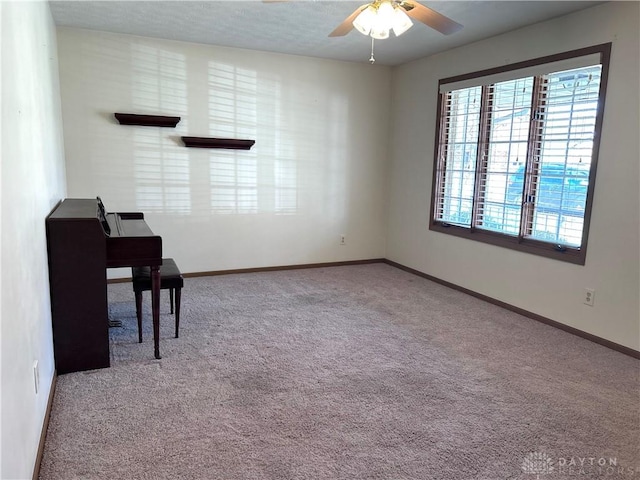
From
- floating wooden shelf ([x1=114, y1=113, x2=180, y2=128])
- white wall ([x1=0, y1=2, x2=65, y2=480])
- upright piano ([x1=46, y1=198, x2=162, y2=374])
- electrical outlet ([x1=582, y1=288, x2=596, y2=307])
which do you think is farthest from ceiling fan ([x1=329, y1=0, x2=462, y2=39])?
floating wooden shelf ([x1=114, y1=113, x2=180, y2=128])

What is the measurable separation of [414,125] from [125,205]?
3317 millimetres

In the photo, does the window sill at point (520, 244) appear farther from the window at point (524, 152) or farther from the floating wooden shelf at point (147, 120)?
the floating wooden shelf at point (147, 120)

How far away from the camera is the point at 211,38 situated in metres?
4.48

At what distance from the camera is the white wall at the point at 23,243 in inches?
58.8

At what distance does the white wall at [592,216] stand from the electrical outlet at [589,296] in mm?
37

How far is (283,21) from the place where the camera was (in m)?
3.87

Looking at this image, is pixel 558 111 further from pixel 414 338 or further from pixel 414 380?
pixel 414 380

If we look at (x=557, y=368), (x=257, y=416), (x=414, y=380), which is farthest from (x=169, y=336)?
(x=557, y=368)

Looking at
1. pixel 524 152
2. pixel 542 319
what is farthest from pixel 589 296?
pixel 524 152

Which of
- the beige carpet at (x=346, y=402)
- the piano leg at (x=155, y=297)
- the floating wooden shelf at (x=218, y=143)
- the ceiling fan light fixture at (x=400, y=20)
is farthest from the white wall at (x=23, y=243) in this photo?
the floating wooden shelf at (x=218, y=143)

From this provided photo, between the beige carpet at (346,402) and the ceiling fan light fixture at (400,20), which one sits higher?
the ceiling fan light fixture at (400,20)

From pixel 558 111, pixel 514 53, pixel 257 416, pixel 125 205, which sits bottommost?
pixel 257 416

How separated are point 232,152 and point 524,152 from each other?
294 centimetres

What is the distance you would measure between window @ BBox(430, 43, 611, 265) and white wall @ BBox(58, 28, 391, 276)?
114cm
